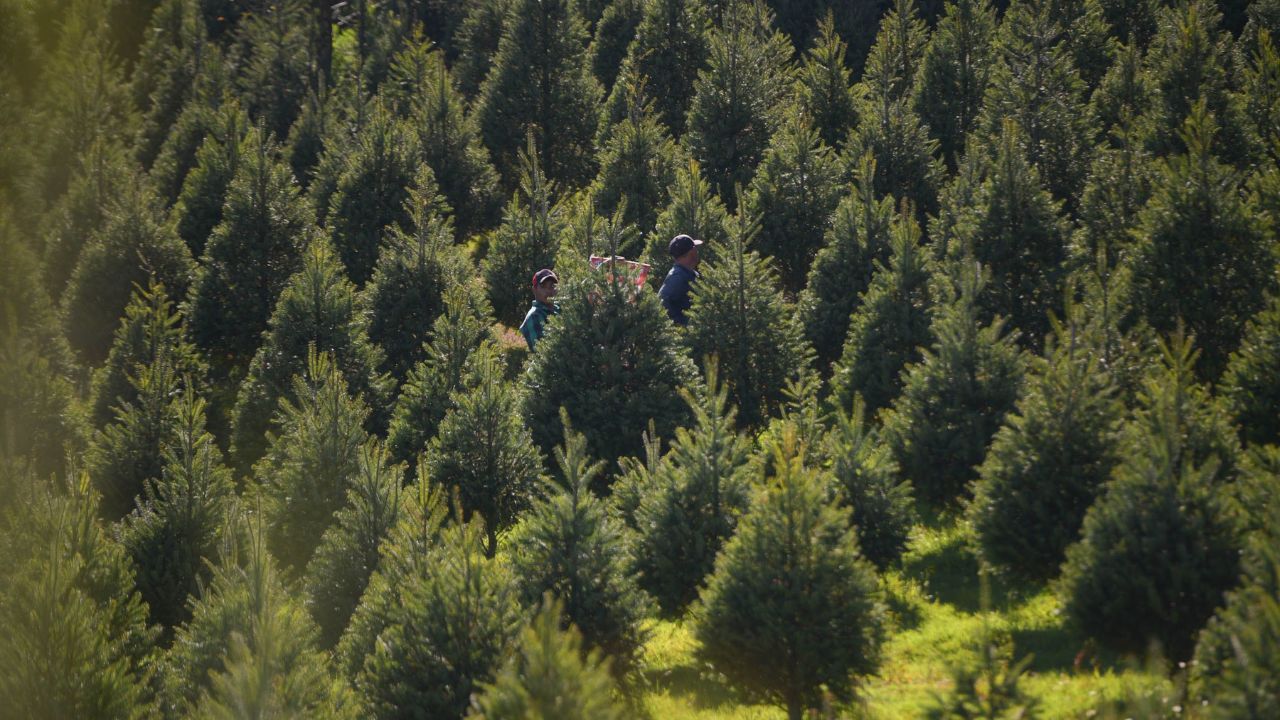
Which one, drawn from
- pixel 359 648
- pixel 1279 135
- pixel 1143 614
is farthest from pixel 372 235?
pixel 1143 614

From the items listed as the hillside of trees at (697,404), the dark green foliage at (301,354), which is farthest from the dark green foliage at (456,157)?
the dark green foliage at (301,354)

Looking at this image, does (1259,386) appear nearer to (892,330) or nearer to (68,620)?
(892,330)

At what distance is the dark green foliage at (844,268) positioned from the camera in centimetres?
1928

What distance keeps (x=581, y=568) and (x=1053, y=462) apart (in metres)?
5.03

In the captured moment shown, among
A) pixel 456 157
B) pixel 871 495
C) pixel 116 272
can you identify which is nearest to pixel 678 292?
pixel 871 495

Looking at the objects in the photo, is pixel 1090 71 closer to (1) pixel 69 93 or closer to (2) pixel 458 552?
(2) pixel 458 552

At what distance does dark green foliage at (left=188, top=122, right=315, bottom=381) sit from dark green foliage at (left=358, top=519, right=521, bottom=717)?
575 inches

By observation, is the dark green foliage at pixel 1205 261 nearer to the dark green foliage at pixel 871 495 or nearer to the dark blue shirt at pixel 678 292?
the dark green foliage at pixel 871 495

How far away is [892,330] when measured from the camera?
16.8m

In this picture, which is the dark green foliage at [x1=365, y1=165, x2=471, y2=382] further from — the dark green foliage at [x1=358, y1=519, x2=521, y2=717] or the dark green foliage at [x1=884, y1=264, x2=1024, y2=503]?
the dark green foliage at [x1=358, y1=519, x2=521, y2=717]

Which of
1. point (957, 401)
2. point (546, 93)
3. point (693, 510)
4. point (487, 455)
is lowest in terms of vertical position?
point (693, 510)

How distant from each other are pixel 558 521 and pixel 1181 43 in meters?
15.6

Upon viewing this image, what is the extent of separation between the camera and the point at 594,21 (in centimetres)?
4000

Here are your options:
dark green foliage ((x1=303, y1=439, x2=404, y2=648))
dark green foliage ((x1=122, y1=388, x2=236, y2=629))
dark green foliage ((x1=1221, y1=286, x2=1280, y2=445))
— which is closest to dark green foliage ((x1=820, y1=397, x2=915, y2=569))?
dark green foliage ((x1=1221, y1=286, x2=1280, y2=445))
